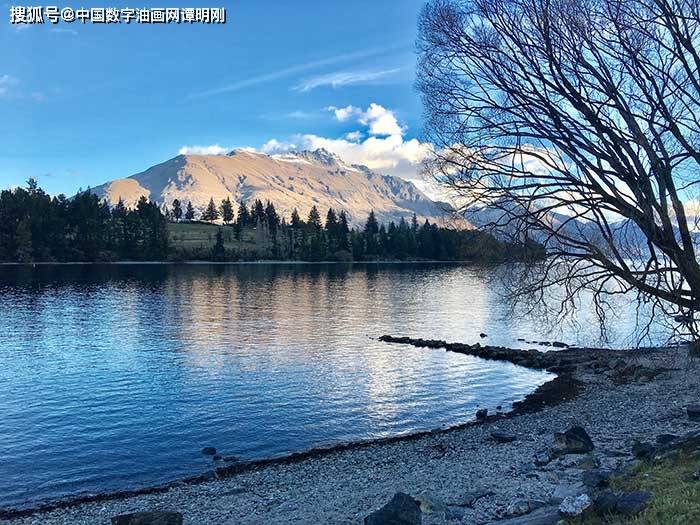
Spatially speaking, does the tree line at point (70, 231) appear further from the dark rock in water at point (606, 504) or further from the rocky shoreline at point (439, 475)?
the dark rock in water at point (606, 504)

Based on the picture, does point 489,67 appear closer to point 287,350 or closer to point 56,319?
point 287,350

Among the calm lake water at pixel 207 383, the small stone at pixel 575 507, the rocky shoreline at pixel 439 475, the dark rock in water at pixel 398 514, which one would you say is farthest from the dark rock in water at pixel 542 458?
the small stone at pixel 575 507

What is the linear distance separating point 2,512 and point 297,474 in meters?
9.40

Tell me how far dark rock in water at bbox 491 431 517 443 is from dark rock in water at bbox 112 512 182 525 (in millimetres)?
13792

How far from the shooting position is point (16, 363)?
37.6 meters

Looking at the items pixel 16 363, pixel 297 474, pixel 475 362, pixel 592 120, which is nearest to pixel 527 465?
pixel 297 474

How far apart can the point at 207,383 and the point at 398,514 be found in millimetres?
23599

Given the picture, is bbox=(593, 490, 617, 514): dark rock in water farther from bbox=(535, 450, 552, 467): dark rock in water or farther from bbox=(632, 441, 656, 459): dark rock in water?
bbox=(535, 450, 552, 467): dark rock in water

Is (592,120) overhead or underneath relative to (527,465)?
overhead

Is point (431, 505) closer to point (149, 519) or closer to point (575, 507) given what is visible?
point (575, 507)

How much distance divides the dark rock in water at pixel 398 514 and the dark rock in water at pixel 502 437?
11.5 m

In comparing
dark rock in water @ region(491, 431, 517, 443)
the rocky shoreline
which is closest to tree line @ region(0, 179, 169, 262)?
the rocky shoreline

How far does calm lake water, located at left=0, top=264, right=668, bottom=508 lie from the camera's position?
21.7 meters

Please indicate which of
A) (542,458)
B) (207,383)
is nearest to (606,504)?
(542,458)
